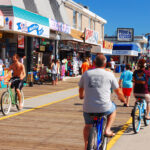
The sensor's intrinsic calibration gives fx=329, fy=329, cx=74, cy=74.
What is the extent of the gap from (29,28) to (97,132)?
14.8m

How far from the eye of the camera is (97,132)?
16.3ft

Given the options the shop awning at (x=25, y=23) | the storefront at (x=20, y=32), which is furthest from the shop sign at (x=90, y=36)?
the shop awning at (x=25, y=23)

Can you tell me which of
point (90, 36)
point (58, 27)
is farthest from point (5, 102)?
point (90, 36)

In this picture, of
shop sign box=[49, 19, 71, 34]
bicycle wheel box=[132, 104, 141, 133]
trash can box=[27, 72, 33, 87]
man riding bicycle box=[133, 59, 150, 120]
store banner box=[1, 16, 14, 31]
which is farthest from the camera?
shop sign box=[49, 19, 71, 34]

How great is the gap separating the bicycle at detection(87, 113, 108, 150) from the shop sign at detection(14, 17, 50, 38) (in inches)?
521

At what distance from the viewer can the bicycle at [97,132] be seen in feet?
15.7

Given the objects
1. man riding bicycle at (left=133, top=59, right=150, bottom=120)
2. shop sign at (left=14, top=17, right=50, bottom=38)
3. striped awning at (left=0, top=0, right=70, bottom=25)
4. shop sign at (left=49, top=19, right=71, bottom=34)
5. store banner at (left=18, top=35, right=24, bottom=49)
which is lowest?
man riding bicycle at (left=133, top=59, right=150, bottom=120)

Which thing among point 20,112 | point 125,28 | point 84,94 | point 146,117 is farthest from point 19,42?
point 125,28

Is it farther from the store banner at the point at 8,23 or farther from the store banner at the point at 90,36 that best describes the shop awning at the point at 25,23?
the store banner at the point at 90,36

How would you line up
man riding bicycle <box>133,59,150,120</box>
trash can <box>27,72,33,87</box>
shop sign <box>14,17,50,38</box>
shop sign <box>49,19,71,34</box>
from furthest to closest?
1. shop sign <box>49,19,71,34</box>
2. trash can <box>27,72,33,87</box>
3. shop sign <box>14,17,50,38</box>
4. man riding bicycle <box>133,59,150,120</box>

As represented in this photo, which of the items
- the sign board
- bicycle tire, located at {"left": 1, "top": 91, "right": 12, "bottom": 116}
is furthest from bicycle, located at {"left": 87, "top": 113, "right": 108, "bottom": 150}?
the sign board

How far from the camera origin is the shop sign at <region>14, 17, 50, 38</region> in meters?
17.7

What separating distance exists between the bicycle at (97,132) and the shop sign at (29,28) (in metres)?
13.2

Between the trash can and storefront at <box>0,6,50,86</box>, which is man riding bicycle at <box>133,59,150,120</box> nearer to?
storefront at <box>0,6,50,86</box>
